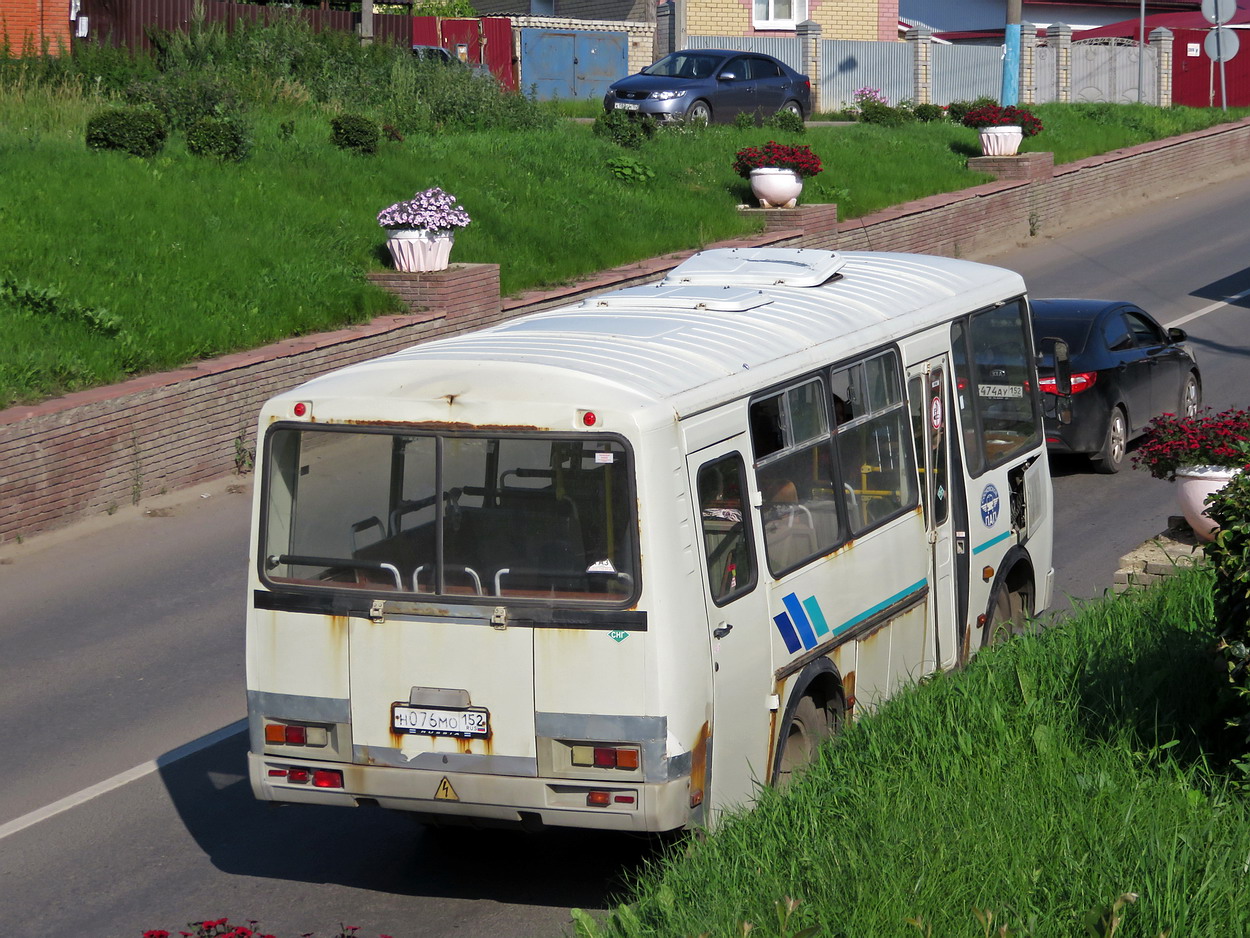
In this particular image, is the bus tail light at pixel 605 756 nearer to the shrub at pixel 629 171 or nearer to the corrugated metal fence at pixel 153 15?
the shrub at pixel 629 171

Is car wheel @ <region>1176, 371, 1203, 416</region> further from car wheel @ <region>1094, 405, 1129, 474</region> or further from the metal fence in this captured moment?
the metal fence

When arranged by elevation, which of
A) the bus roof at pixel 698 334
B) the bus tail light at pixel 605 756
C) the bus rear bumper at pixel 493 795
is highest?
the bus roof at pixel 698 334

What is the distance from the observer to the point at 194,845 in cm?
835

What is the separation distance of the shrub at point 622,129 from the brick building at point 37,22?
383 inches

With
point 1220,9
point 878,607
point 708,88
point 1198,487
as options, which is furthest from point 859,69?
point 878,607

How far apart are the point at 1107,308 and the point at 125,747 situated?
37.6ft

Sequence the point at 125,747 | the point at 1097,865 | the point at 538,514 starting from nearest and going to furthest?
the point at 1097,865, the point at 538,514, the point at 125,747

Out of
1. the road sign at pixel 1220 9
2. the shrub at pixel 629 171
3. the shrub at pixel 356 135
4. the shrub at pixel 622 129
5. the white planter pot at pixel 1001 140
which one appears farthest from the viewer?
the road sign at pixel 1220 9

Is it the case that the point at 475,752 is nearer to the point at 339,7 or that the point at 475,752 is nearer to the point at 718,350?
the point at 718,350

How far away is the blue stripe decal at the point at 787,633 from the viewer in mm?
7625

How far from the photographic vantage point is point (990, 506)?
9.96 m

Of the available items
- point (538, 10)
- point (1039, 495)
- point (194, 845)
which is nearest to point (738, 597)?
point (194, 845)

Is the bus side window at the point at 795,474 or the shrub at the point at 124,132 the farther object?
the shrub at the point at 124,132

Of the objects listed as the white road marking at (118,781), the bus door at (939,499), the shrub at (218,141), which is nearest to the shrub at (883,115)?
the shrub at (218,141)
